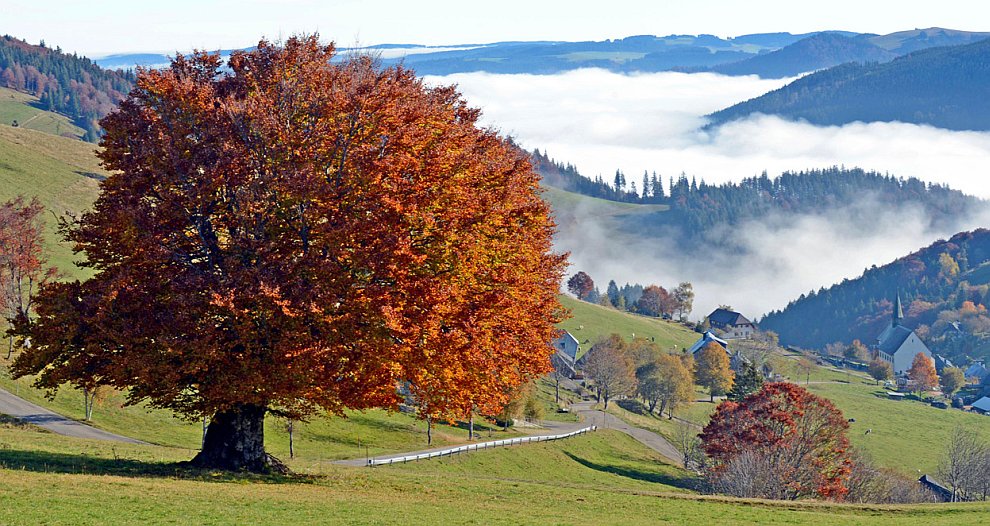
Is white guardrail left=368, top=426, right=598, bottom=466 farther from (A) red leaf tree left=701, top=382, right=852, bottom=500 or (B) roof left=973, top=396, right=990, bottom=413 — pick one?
(B) roof left=973, top=396, right=990, bottom=413

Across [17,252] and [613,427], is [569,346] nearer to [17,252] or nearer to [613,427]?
[613,427]

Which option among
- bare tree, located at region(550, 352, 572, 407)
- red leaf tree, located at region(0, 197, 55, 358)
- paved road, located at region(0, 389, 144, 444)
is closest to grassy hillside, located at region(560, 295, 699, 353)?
bare tree, located at region(550, 352, 572, 407)

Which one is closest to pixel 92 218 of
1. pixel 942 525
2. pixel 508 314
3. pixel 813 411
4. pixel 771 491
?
pixel 508 314

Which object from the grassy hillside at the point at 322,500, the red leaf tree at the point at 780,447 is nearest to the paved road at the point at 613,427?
the red leaf tree at the point at 780,447

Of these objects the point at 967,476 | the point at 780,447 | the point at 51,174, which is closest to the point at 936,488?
the point at 967,476

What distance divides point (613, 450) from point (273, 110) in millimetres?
65054

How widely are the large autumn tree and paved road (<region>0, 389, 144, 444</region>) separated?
Answer: 2761 cm

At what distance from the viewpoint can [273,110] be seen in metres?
31.1

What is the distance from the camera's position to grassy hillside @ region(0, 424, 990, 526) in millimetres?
24672

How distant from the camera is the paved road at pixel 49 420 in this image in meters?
57.5

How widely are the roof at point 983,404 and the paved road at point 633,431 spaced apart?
252ft

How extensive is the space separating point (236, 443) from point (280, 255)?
744cm

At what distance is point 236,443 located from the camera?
110 feet

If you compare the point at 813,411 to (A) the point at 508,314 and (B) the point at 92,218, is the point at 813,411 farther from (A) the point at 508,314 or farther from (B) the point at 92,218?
(B) the point at 92,218
